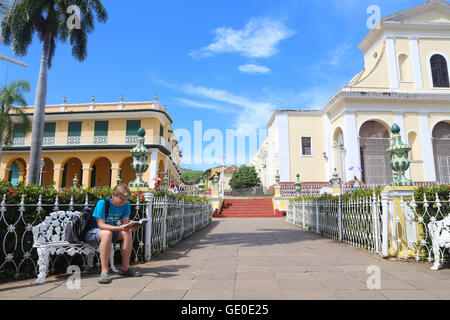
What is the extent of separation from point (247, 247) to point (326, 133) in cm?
1994

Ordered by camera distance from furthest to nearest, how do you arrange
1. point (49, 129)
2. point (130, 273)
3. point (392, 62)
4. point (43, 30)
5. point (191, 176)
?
point (191, 176) < point (49, 129) < point (392, 62) < point (43, 30) < point (130, 273)

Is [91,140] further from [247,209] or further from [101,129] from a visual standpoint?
[247,209]

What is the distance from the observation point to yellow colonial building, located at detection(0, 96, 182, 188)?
72.8 feet

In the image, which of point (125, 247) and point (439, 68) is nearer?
point (125, 247)

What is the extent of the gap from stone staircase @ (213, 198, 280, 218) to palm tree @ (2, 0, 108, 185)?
33.1 feet

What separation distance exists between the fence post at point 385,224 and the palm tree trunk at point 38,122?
13.2m

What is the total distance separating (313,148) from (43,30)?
20321mm

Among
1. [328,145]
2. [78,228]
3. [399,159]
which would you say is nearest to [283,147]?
[328,145]

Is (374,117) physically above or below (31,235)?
above

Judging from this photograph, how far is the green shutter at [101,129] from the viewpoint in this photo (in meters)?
22.9

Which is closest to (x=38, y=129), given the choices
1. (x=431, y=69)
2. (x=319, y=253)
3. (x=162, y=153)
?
(x=162, y=153)

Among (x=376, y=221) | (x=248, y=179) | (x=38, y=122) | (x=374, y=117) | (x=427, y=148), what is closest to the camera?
(x=376, y=221)

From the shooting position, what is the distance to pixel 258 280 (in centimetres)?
339

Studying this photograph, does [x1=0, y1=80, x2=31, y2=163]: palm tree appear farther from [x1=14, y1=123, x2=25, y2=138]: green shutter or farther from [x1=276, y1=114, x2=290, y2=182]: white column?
[x1=276, y1=114, x2=290, y2=182]: white column
